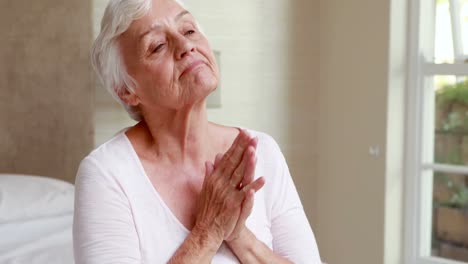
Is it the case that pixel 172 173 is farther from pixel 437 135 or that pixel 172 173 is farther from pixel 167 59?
pixel 437 135

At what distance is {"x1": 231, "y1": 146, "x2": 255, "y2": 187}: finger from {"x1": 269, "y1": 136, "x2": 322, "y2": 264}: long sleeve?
23 centimetres

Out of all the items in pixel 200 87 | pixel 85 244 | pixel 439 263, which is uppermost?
pixel 200 87

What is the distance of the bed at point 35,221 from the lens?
2434 millimetres

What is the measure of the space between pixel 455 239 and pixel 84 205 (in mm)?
3013

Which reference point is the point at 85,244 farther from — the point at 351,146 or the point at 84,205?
the point at 351,146

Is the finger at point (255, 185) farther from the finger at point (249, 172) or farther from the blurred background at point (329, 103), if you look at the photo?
the blurred background at point (329, 103)

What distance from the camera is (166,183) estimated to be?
5.24ft

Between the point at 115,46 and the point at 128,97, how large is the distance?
0.13m

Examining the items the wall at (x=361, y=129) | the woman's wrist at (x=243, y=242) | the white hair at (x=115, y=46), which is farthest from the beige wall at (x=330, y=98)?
the woman's wrist at (x=243, y=242)

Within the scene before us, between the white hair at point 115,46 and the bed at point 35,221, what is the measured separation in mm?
948

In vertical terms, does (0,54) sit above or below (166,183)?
above

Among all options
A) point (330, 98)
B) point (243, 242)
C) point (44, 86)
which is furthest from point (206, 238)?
point (330, 98)

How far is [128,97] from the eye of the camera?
169 centimetres

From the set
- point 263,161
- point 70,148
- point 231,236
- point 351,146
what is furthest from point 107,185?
point 351,146
